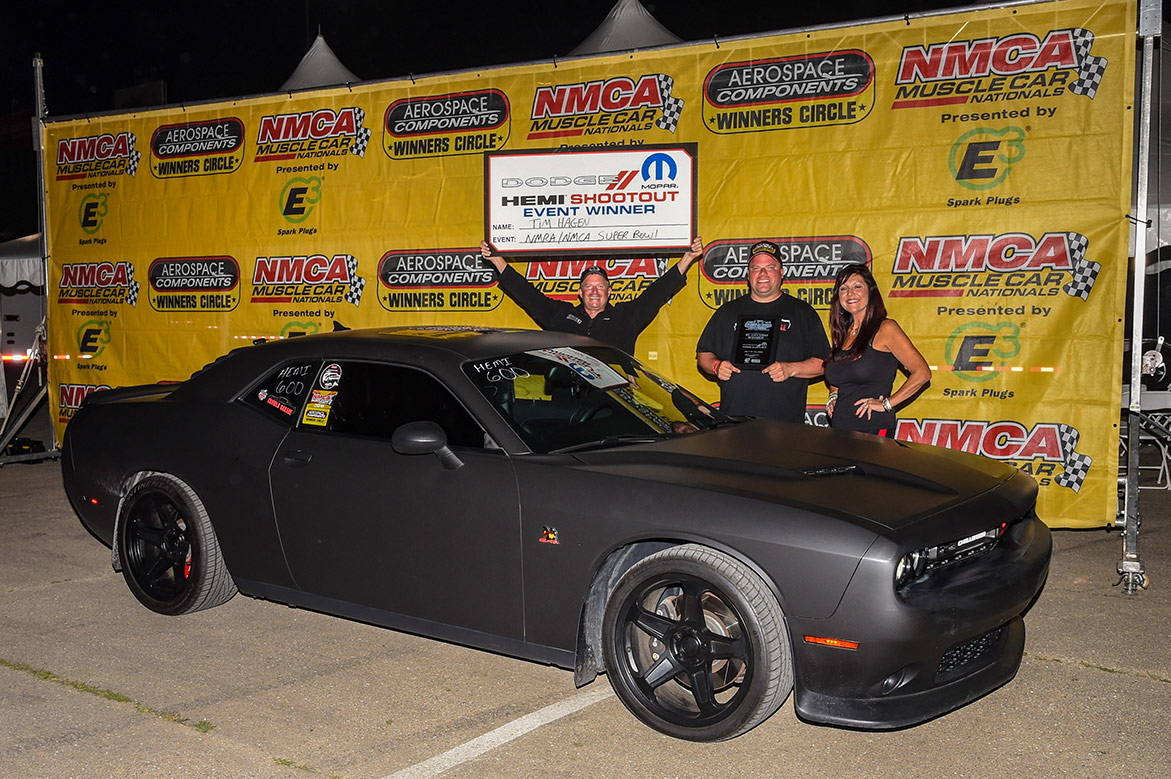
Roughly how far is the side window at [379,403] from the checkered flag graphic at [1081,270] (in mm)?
3875

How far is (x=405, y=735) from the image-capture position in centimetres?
374

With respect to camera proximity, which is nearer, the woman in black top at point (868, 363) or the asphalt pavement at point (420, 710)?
the asphalt pavement at point (420, 710)

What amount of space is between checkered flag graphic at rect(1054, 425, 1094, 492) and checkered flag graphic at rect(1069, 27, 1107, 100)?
1.96 m

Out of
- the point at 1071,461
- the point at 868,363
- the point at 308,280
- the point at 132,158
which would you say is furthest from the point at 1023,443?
the point at 132,158

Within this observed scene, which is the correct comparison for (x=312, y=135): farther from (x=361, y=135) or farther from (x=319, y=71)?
(x=319, y=71)

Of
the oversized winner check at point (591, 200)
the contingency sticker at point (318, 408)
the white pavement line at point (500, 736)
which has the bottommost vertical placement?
the white pavement line at point (500, 736)

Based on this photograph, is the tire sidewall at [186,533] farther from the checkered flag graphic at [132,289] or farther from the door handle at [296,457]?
the checkered flag graphic at [132,289]

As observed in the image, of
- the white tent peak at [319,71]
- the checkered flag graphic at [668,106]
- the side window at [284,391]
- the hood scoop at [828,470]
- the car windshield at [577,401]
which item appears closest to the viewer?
the hood scoop at [828,470]

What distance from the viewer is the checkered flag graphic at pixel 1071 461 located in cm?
612

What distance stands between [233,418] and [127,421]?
82 centimetres

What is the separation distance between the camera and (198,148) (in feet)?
30.9

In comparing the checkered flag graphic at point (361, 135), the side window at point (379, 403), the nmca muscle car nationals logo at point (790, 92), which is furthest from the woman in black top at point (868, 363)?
the checkered flag graphic at point (361, 135)

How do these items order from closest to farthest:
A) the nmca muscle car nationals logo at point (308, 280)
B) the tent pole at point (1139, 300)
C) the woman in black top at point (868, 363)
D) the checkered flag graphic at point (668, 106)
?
the tent pole at point (1139, 300) < the woman in black top at point (868, 363) < the checkered flag graphic at point (668, 106) < the nmca muscle car nationals logo at point (308, 280)

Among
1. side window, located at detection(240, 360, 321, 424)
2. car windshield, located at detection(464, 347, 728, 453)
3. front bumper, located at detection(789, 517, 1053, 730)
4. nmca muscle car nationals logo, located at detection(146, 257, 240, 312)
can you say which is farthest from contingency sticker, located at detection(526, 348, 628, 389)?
nmca muscle car nationals logo, located at detection(146, 257, 240, 312)
